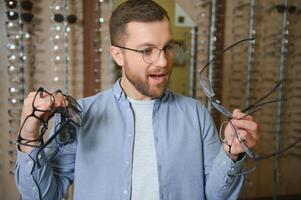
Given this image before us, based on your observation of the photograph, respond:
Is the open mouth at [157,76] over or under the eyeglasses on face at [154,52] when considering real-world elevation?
under

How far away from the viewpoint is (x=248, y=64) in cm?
291

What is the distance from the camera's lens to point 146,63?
3.47 ft

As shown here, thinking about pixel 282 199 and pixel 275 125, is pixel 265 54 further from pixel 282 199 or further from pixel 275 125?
pixel 282 199

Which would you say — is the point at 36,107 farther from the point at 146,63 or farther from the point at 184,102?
the point at 184,102

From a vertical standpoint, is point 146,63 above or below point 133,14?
below

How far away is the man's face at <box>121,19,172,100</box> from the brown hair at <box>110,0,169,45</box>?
0.06ft

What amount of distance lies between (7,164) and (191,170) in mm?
1935

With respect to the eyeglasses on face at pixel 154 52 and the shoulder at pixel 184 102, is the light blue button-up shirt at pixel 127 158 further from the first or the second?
the eyeglasses on face at pixel 154 52

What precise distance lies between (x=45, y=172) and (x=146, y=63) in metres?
0.44

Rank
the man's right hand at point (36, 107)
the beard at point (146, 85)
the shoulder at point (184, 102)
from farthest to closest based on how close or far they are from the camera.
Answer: the shoulder at point (184, 102) < the beard at point (146, 85) < the man's right hand at point (36, 107)

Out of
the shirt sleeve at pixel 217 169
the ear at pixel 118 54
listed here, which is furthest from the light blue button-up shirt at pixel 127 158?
the ear at pixel 118 54

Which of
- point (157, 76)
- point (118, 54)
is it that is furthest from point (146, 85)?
point (118, 54)

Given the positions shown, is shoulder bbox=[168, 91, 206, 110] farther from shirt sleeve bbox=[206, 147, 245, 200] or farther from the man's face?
shirt sleeve bbox=[206, 147, 245, 200]

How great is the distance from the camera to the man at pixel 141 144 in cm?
104
